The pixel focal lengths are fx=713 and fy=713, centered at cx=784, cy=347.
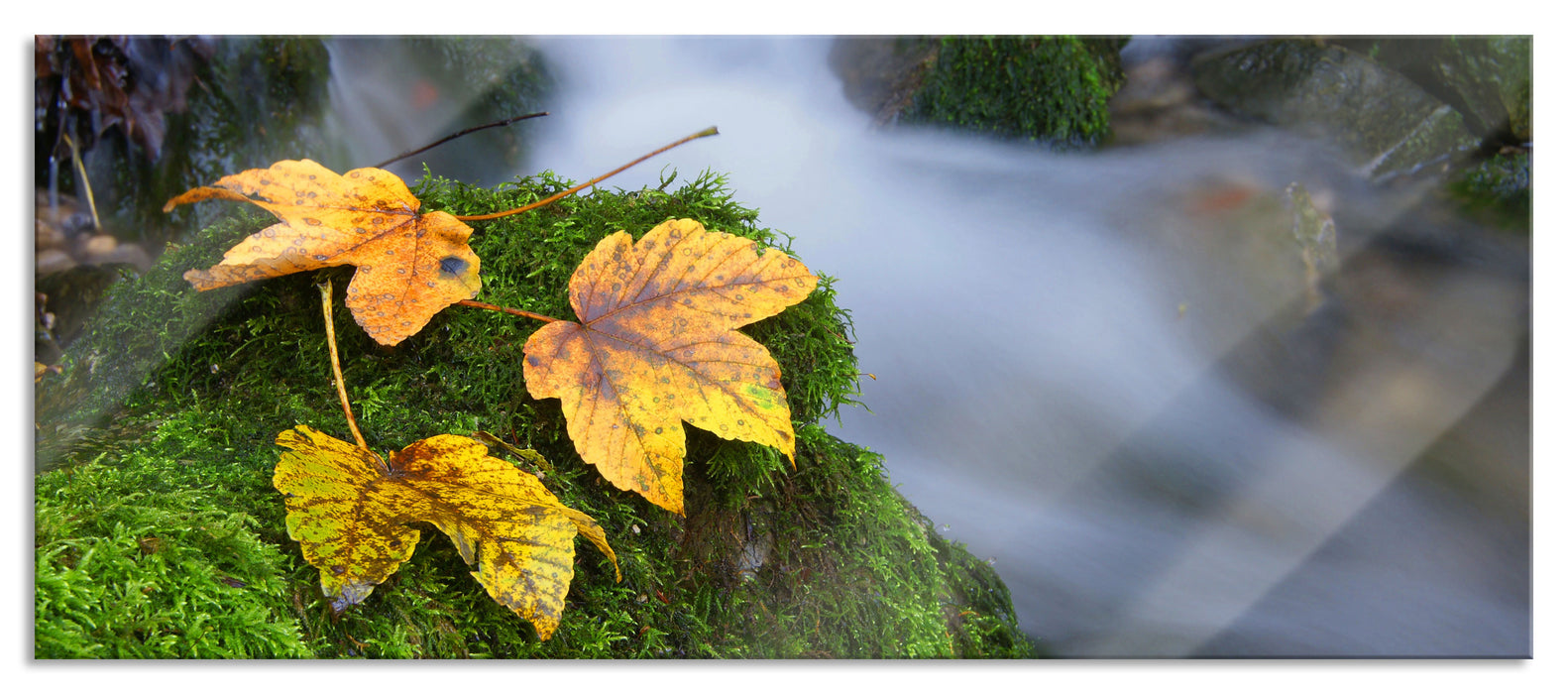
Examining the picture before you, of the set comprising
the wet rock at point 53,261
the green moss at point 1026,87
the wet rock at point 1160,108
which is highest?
the wet rock at point 1160,108

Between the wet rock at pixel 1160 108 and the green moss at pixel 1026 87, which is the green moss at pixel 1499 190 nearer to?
the wet rock at pixel 1160 108

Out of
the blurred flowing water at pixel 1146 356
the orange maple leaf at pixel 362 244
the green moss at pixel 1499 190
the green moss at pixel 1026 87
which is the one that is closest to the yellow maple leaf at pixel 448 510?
the orange maple leaf at pixel 362 244

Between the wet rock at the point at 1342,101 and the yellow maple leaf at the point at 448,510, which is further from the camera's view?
the wet rock at the point at 1342,101

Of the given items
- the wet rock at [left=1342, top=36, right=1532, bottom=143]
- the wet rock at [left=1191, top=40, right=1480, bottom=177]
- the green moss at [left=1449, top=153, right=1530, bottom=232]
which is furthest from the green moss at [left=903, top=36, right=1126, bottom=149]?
the green moss at [left=1449, top=153, right=1530, bottom=232]

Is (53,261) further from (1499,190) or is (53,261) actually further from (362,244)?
(1499,190)

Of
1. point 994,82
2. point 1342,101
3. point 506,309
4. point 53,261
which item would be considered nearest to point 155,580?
point 506,309

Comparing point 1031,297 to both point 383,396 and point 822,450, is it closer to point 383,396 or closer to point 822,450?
point 822,450
